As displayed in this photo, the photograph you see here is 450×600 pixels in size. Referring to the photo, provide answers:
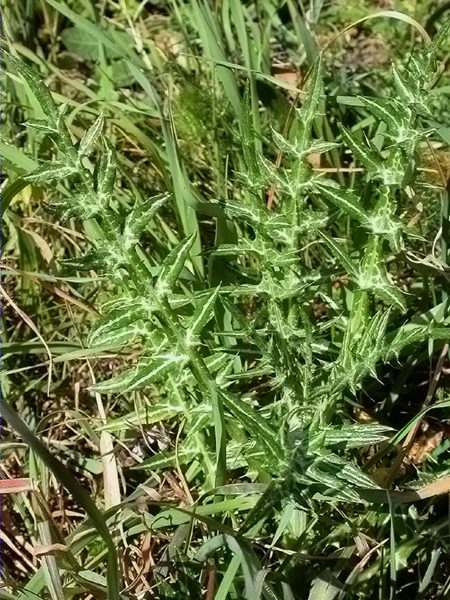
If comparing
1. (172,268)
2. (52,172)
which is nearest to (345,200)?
(172,268)

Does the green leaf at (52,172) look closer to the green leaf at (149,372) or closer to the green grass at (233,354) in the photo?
the green grass at (233,354)

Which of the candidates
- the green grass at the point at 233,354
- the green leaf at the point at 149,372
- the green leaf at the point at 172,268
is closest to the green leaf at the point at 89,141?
the green grass at the point at 233,354

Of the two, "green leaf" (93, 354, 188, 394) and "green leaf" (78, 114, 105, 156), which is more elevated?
"green leaf" (78, 114, 105, 156)

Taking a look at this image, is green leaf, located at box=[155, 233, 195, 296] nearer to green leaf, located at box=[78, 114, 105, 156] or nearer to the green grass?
the green grass

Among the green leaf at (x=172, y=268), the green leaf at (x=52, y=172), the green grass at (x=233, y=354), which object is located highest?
the green leaf at (x=52, y=172)

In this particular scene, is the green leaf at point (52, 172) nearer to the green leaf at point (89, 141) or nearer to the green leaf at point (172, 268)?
the green leaf at point (89, 141)

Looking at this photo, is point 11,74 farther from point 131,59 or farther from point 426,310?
point 426,310

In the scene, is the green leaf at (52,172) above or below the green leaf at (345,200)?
above

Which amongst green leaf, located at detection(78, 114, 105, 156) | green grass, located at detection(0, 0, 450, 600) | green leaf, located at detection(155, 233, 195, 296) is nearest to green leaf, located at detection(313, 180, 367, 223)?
green grass, located at detection(0, 0, 450, 600)
